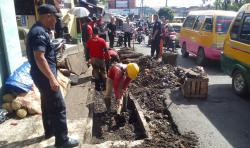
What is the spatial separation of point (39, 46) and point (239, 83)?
5358mm

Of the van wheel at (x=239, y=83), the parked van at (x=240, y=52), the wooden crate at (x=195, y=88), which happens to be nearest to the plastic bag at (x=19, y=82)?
the wooden crate at (x=195, y=88)

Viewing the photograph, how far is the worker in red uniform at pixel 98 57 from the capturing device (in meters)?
7.71

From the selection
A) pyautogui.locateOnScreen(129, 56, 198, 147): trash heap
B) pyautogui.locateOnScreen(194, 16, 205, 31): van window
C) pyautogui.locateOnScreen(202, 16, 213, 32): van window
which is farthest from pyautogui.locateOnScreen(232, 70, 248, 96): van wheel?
pyautogui.locateOnScreen(194, 16, 205, 31): van window

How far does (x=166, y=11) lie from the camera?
4988 centimetres

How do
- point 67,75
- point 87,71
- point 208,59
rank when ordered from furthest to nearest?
point 208,59 → point 87,71 → point 67,75

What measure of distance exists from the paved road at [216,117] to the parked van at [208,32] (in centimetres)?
236

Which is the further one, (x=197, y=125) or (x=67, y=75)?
(x=67, y=75)

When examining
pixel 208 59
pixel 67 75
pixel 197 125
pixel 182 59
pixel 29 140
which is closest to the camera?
pixel 29 140

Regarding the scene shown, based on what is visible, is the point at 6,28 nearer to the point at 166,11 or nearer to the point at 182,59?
the point at 182,59

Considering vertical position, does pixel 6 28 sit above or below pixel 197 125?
above

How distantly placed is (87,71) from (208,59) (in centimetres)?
468

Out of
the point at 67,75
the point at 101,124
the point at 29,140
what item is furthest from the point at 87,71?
the point at 29,140

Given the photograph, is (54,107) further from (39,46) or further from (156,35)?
(156,35)

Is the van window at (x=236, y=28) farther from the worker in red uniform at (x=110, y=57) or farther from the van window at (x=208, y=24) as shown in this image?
the worker in red uniform at (x=110, y=57)
